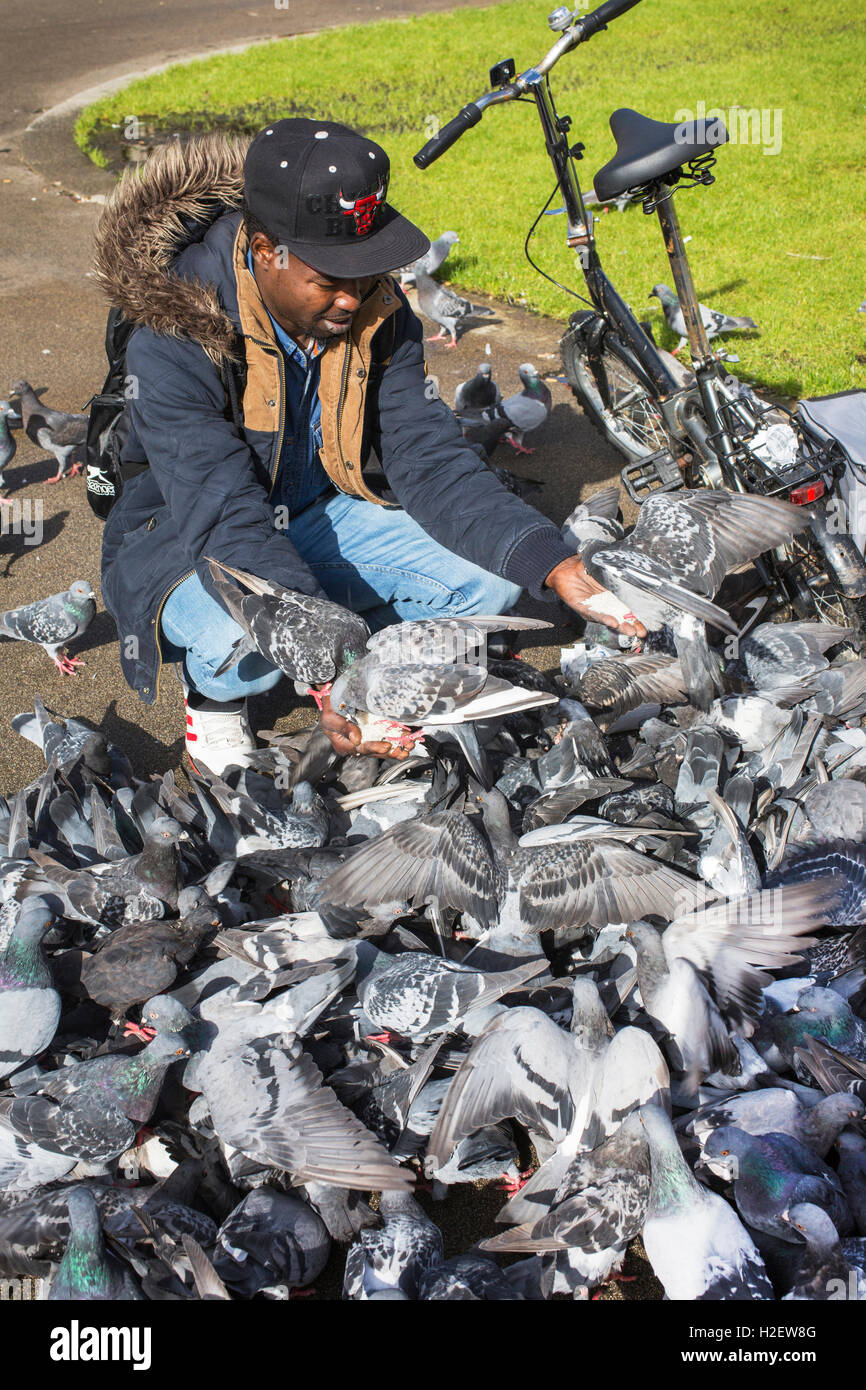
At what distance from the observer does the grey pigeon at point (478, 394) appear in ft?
19.7

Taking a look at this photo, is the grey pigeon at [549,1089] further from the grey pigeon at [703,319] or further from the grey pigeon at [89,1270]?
the grey pigeon at [703,319]

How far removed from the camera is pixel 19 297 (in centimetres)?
799

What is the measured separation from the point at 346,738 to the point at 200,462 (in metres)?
1.03

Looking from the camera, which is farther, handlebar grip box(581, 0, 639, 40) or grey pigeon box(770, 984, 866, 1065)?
handlebar grip box(581, 0, 639, 40)

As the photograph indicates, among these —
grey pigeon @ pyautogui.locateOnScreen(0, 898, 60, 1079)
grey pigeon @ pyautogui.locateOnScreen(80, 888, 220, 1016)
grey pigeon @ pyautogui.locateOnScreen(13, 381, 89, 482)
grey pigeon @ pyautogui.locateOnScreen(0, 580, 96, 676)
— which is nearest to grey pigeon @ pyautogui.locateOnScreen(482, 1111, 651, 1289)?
grey pigeon @ pyautogui.locateOnScreen(80, 888, 220, 1016)

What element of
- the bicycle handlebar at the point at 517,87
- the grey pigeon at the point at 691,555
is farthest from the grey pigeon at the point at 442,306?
the grey pigeon at the point at 691,555

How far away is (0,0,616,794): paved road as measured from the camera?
4.23 meters

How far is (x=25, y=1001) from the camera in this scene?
2.65m

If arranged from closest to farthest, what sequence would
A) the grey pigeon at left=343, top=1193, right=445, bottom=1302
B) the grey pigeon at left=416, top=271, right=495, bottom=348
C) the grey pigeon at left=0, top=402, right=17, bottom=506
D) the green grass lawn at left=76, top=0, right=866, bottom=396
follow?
the grey pigeon at left=343, top=1193, right=445, bottom=1302 → the grey pigeon at left=0, top=402, right=17, bottom=506 → the grey pigeon at left=416, top=271, right=495, bottom=348 → the green grass lawn at left=76, top=0, right=866, bottom=396

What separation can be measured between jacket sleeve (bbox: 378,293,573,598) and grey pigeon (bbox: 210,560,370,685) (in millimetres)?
861

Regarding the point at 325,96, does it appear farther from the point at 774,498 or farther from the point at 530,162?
the point at 774,498

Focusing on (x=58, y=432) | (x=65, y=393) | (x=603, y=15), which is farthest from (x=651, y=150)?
(x=65, y=393)

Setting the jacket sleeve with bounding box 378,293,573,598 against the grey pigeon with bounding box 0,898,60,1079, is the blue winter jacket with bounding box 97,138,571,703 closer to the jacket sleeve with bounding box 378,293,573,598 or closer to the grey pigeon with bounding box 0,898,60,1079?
the jacket sleeve with bounding box 378,293,573,598
